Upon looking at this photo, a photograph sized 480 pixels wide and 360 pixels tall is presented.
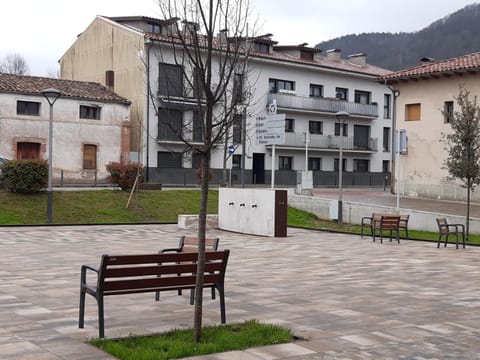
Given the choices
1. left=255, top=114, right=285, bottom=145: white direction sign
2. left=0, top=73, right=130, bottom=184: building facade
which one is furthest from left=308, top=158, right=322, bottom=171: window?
left=255, top=114, right=285, bottom=145: white direction sign

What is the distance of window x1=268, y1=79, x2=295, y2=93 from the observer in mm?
49466

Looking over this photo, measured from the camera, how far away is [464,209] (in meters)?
27.8

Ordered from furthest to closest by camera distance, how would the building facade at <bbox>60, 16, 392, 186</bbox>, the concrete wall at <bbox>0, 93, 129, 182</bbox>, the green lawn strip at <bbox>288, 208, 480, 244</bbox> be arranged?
the building facade at <bbox>60, 16, 392, 186</bbox> < the concrete wall at <bbox>0, 93, 129, 182</bbox> < the green lawn strip at <bbox>288, 208, 480, 244</bbox>

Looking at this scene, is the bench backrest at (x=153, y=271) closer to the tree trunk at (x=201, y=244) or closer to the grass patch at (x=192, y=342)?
the grass patch at (x=192, y=342)

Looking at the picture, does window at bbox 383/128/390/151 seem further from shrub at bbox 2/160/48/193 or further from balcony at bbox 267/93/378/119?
shrub at bbox 2/160/48/193

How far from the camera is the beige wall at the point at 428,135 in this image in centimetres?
3309

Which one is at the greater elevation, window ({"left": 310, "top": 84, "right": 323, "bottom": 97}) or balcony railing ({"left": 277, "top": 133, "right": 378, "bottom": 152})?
window ({"left": 310, "top": 84, "right": 323, "bottom": 97})

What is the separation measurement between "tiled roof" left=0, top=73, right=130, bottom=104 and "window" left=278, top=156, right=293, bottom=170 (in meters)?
13.5

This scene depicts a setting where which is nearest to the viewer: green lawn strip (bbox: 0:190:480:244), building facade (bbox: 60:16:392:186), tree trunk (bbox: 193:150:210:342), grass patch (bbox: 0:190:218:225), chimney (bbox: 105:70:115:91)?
tree trunk (bbox: 193:150:210:342)

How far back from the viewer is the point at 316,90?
5275 centimetres

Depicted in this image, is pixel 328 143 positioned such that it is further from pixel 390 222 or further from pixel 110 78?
pixel 390 222

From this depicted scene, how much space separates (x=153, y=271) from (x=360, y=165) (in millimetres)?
49954

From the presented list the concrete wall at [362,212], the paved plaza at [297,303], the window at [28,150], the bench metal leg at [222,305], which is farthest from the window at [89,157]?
the bench metal leg at [222,305]

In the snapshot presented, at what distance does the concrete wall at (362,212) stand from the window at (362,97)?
27.9 m
